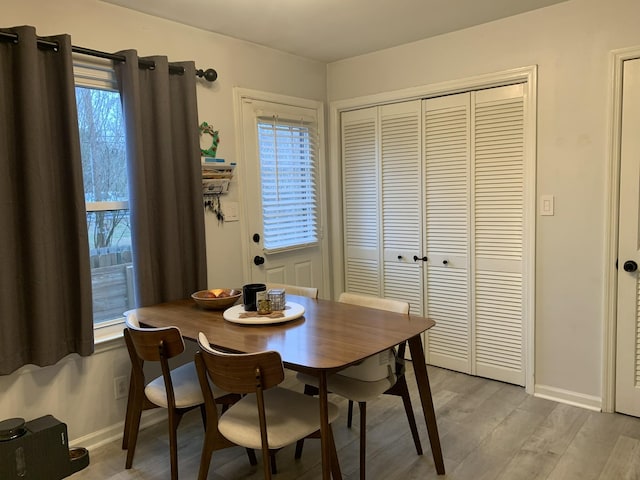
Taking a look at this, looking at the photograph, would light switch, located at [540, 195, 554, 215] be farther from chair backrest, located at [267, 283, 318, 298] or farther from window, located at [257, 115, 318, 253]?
window, located at [257, 115, 318, 253]

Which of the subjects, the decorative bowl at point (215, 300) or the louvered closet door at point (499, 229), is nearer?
the decorative bowl at point (215, 300)

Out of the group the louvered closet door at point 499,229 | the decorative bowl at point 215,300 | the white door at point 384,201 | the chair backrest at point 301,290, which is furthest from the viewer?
the white door at point 384,201

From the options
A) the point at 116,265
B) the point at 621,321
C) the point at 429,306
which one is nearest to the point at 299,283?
the point at 429,306

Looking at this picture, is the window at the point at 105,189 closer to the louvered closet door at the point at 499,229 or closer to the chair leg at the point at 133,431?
the chair leg at the point at 133,431

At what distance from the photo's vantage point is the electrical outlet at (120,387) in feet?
9.06

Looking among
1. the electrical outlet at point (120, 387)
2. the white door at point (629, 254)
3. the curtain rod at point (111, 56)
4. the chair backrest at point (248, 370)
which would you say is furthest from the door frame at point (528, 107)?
the electrical outlet at point (120, 387)

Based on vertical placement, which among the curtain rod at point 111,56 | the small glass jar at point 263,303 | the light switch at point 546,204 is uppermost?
the curtain rod at point 111,56

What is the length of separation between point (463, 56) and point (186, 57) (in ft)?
5.99

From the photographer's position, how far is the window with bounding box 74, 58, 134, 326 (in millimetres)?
2633

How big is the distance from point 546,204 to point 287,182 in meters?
1.82

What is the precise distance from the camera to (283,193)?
12.2ft

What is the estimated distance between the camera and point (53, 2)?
2441 mm

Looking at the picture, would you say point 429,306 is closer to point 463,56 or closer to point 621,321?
point 621,321

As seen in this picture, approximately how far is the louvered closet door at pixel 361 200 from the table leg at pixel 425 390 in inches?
69.8
